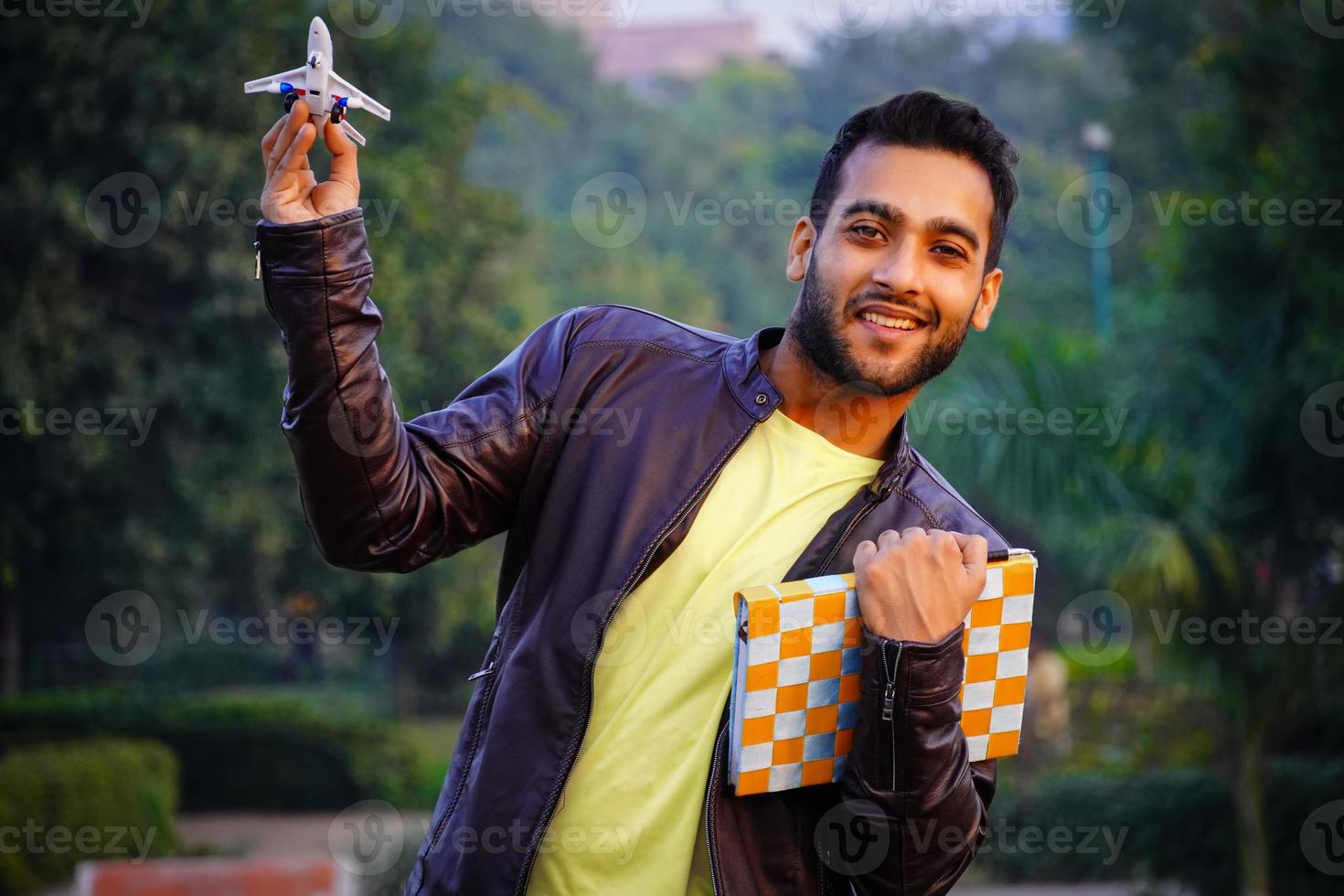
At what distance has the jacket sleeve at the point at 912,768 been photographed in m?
1.96

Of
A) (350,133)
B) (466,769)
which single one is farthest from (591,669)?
(350,133)

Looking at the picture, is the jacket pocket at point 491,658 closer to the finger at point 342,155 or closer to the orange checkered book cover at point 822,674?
the orange checkered book cover at point 822,674

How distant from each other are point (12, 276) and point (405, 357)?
13.1ft

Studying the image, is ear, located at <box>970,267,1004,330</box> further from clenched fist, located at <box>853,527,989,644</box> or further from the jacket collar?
clenched fist, located at <box>853,527,989,644</box>

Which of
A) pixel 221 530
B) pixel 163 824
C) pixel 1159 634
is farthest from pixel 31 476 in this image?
pixel 1159 634

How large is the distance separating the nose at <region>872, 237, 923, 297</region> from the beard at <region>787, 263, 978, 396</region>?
0.02 meters

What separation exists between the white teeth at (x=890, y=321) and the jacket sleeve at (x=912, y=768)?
471 millimetres

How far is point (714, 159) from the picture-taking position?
46.6 meters

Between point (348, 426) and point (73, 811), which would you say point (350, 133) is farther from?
point (73, 811)

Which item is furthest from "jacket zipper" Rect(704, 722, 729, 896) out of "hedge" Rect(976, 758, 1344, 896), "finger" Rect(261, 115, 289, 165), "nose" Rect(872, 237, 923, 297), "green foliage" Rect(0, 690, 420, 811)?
"green foliage" Rect(0, 690, 420, 811)

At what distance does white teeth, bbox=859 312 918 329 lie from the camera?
Result: 2.15m

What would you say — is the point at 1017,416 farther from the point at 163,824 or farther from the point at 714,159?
the point at 714,159

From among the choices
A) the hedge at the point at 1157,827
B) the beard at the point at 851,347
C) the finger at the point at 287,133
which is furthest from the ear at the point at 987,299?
the hedge at the point at 1157,827

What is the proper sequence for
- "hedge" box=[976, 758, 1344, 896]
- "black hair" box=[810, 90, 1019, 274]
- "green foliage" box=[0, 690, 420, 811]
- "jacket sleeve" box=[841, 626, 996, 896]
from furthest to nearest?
1. "green foliage" box=[0, 690, 420, 811]
2. "hedge" box=[976, 758, 1344, 896]
3. "black hair" box=[810, 90, 1019, 274]
4. "jacket sleeve" box=[841, 626, 996, 896]
